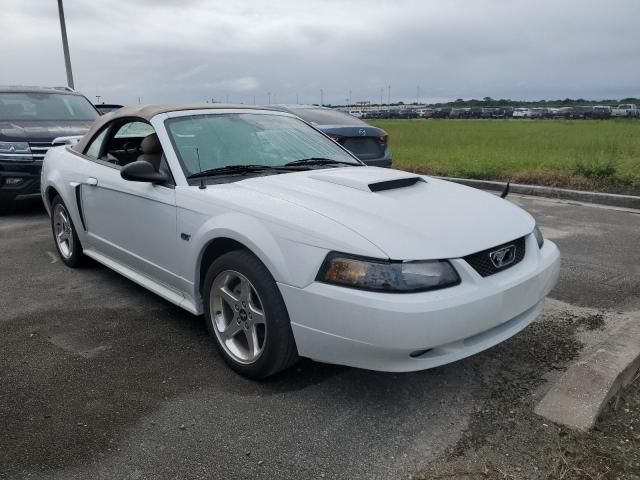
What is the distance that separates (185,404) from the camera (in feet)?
9.44

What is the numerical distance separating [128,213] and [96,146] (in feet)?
3.71

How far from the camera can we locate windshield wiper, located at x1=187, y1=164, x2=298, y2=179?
11.6 feet

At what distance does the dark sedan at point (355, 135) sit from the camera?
8.34 m

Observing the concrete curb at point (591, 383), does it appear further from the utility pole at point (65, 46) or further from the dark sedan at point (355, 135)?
the utility pole at point (65, 46)

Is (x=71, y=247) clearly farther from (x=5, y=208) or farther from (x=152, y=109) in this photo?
(x=5, y=208)

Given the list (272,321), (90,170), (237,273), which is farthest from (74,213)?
(272,321)

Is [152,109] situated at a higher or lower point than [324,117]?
higher

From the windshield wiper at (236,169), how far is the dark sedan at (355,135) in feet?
15.2

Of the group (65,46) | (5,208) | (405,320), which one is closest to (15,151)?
(5,208)

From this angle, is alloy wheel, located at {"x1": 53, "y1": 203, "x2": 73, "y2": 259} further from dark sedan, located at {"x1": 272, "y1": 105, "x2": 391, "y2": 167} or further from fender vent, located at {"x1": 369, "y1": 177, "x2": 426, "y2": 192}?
dark sedan, located at {"x1": 272, "y1": 105, "x2": 391, "y2": 167}

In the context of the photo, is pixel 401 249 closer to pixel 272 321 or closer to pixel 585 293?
pixel 272 321

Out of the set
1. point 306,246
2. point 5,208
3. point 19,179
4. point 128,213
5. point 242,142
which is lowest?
point 5,208

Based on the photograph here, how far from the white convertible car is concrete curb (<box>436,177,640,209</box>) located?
215 inches

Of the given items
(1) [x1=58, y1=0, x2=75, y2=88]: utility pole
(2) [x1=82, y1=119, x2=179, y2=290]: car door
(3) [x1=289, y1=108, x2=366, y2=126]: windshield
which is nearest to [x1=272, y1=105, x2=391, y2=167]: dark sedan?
(3) [x1=289, y1=108, x2=366, y2=126]: windshield
